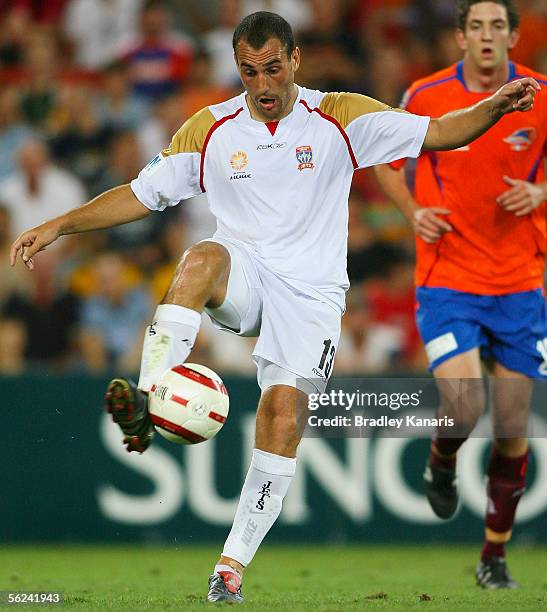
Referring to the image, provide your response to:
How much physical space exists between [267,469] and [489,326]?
6.60 feet

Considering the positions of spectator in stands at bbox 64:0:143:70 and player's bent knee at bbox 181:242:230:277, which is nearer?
player's bent knee at bbox 181:242:230:277

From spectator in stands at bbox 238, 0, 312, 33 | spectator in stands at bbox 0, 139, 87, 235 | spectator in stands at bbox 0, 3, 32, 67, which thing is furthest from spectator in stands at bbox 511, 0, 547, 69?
spectator in stands at bbox 0, 3, 32, 67

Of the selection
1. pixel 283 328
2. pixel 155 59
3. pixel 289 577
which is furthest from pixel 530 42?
pixel 283 328

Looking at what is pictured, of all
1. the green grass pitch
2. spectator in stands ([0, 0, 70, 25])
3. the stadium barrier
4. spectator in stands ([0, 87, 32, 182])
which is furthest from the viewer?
spectator in stands ([0, 0, 70, 25])

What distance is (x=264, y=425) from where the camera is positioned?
5.89m

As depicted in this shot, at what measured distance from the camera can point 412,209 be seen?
730 centimetres

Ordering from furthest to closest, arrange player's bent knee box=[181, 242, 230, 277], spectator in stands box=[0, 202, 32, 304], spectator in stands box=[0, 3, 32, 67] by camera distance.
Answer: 1. spectator in stands box=[0, 3, 32, 67]
2. spectator in stands box=[0, 202, 32, 304]
3. player's bent knee box=[181, 242, 230, 277]

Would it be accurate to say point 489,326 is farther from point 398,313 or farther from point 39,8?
point 39,8

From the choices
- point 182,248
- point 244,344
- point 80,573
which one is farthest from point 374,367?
point 80,573

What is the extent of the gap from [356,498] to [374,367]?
1.12 metres

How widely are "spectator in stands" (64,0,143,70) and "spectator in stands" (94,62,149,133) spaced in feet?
1.63

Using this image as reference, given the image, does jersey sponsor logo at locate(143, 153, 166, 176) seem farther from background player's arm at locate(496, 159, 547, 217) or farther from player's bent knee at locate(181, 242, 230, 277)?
background player's arm at locate(496, 159, 547, 217)

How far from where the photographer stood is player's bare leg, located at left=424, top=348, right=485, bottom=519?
7191 mm

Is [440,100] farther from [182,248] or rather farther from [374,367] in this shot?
[182,248]
